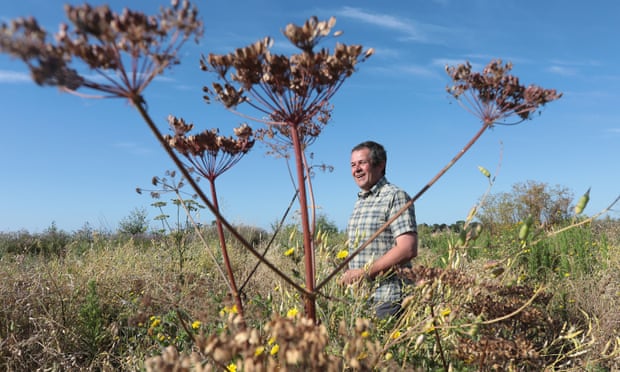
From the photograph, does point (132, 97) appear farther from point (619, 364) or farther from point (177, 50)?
point (619, 364)

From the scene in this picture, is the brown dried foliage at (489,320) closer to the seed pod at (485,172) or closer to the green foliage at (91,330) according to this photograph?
the seed pod at (485,172)

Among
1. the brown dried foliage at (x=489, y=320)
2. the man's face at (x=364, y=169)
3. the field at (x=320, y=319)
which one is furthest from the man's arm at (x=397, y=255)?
the brown dried foliage at (x=489, y=320)

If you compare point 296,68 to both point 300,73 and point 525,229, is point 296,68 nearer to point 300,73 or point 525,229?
point 300,73

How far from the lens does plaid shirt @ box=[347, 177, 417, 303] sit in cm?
385

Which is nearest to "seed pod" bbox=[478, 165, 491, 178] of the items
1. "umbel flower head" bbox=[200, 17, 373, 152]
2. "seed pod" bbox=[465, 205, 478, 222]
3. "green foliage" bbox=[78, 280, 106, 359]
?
"seed pod" bbox=[465, 205, 478, 222]

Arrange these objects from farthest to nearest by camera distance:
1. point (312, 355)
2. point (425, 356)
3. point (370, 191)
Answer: point (370, 191) < point (425, 356) < point (312, 355)

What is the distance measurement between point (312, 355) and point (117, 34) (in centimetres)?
94

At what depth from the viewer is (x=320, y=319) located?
8.07 ft

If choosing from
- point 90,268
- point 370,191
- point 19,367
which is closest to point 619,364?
point 370,191

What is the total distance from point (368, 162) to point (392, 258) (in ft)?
3.67

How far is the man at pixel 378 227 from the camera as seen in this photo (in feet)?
11.7

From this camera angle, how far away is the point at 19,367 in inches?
127

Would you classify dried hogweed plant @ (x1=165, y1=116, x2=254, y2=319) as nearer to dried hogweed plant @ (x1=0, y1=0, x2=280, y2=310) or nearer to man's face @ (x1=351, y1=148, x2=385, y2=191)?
dried hogweed plant @ (x1=0, y1=0, x2=280, y2=310)

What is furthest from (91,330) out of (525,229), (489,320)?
(525,229)
